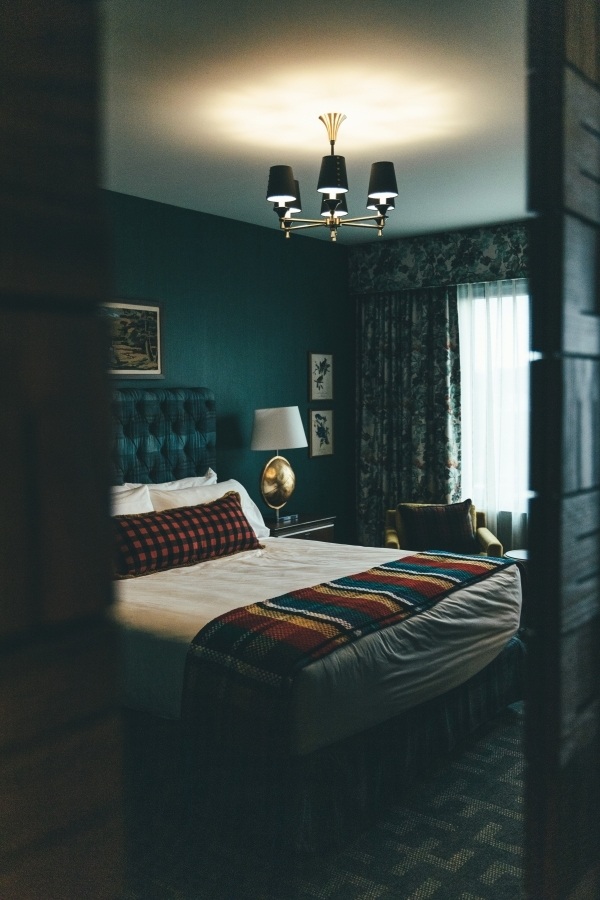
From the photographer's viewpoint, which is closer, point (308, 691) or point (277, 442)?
point (308, 691)

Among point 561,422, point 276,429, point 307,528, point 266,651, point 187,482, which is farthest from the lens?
point 307,528

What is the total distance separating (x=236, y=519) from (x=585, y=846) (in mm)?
3520

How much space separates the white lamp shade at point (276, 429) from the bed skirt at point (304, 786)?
8.38 ft

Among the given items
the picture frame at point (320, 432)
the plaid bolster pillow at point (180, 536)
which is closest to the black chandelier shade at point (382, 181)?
the plaid bolster pillow at point (180, 536)

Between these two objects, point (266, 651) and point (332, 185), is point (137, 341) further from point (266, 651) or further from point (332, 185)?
point (266, 651)

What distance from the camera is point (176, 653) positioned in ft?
9.47

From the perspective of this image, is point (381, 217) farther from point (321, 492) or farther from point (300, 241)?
point (321, 492)

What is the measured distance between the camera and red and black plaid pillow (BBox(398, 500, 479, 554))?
523cm

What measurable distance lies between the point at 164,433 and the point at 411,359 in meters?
2.42

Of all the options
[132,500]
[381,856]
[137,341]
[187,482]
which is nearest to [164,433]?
[187,482]

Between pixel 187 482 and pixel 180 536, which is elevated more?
pixel 187 482

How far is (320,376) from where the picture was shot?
6.49m

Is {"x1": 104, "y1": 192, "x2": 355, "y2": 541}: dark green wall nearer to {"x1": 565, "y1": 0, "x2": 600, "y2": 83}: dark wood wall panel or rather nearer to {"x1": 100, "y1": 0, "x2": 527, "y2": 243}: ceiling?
{"x1": 100, "y1": 0, "x2": 527, "y2": 243}: ceiling

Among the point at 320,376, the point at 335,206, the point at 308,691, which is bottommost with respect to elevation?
the point at 308,691
